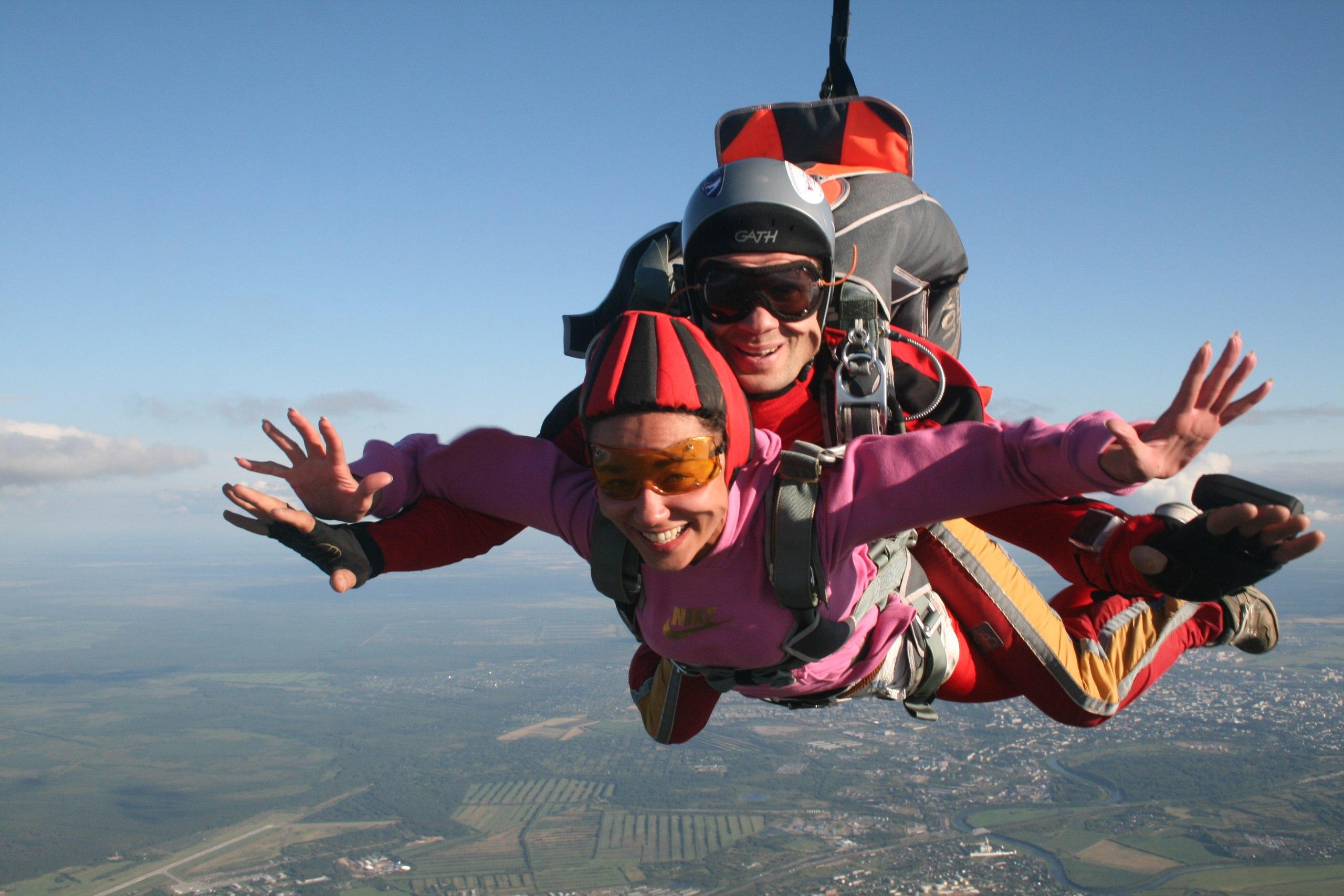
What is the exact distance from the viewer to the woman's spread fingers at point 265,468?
2.19m

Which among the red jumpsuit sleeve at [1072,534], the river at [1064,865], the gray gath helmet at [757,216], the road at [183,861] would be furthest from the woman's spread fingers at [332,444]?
the road at [183,861]

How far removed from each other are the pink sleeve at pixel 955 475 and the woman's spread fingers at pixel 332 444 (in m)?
1.22

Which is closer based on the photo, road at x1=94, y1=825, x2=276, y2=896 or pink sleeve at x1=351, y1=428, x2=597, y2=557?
pink sleeve at x1=351, y1=428, x2=597, y2=557

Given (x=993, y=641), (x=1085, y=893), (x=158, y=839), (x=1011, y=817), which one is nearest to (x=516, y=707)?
(x=158, y=839)

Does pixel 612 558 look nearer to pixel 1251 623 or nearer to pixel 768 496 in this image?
pixel 768 496

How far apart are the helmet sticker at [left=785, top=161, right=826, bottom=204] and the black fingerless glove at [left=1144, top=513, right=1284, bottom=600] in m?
1.43

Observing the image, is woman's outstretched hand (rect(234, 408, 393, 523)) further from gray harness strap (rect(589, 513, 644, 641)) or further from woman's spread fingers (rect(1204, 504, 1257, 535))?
woman's spread fingers (rect(1204, 504, 1257, 535))

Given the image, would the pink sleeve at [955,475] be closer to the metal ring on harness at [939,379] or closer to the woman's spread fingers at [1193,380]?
the woman's spread fingers at [1193,380]

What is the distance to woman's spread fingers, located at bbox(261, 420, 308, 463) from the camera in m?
2.18

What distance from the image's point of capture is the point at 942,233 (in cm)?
338

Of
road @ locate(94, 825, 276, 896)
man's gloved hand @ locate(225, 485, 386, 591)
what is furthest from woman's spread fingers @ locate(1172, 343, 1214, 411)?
road @ locate(94, 825, 276, 896)

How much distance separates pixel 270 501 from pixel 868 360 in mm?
1647

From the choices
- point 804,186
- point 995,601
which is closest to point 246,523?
point 804,186

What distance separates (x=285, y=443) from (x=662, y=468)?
3.16 ft
